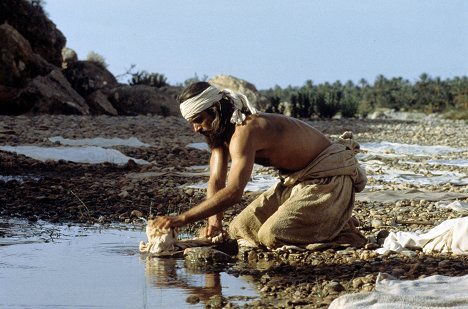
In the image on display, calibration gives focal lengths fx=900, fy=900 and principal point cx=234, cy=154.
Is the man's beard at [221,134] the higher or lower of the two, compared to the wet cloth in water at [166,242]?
higher

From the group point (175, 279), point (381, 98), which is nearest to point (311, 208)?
point (175, 279)

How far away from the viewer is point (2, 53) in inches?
822

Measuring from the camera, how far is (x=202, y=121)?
17.8ft

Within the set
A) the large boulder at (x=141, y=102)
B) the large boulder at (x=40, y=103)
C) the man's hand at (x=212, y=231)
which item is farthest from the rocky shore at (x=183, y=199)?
the large boulder at (x=141, y=102)

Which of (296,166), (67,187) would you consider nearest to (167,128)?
(67,187)

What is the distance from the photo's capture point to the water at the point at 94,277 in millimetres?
4473

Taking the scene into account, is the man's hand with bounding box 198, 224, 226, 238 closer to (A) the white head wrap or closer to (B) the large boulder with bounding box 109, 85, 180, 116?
(A) the white head wrap

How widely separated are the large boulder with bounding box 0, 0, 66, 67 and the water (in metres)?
17.3

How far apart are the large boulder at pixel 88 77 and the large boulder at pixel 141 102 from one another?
25.5 inches

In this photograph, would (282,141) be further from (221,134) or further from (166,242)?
(166,242)

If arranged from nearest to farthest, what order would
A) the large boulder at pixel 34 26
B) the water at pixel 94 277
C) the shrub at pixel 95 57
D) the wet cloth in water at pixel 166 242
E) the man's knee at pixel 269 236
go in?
the water at pixel 94 277, the wet cloth in water at pixel 166 242, the man's knee at pixel 269 236, the large boulder at pixel 34 26, the shrub at pixel 95 57

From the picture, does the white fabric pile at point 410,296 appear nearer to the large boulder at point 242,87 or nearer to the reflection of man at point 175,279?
the reflection of man at point 175,279

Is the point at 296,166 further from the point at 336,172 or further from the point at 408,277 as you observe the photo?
the point at 408,277

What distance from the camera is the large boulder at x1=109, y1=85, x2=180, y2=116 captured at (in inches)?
888
